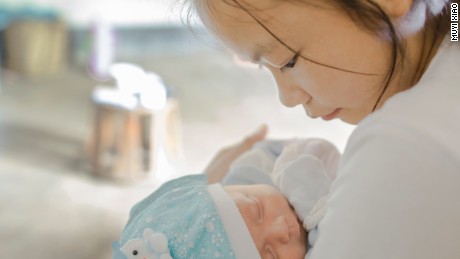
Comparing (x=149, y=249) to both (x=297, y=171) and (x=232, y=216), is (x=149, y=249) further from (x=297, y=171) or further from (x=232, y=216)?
(x=297, y=171)

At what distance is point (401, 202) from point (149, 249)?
0.46 m

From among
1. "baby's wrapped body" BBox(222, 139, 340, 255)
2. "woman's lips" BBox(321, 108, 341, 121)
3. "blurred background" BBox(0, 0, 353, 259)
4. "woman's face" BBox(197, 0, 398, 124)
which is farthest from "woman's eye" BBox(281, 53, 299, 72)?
"blurred background" BBox(0, 0, 353, 259)

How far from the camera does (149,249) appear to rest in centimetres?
102

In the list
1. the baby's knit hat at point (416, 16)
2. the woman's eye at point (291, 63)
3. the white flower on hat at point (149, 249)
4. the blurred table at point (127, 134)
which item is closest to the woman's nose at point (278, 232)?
the white flower on hat at point (149, 249)

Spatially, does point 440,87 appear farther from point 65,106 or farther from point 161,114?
point 65,106

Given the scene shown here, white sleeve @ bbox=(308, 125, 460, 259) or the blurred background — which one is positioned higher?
white sleeve @ bbox=(308, 125, 460, 259)

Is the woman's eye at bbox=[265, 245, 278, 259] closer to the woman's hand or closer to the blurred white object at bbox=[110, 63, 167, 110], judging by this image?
the woman's hand

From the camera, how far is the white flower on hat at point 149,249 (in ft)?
3.32

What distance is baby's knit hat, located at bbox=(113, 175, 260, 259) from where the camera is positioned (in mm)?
1021

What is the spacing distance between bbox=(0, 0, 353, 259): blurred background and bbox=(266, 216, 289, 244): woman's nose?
719mm

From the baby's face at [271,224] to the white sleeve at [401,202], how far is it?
400mm

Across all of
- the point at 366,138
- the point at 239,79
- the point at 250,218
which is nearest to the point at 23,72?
the point at 239,79

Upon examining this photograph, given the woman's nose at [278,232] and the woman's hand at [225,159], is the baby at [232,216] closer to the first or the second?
the woman's nose at [278,232]
